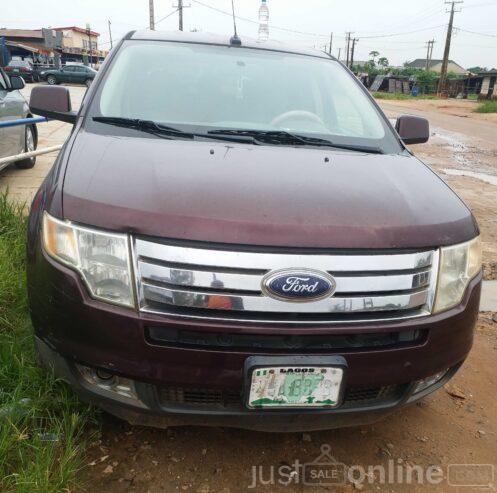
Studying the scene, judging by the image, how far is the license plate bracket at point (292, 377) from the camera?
153 cm

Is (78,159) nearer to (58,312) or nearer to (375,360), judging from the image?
(58,312)

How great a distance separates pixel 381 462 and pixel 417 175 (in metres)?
1.19

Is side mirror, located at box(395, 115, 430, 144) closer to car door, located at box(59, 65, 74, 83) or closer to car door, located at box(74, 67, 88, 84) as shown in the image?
car door, located at box(74, 67, 88, 84)

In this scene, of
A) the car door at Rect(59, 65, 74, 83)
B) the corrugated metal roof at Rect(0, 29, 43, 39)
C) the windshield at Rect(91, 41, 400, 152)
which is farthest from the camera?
the corrugated metal roof at Rect(0, 29, 43, 39)

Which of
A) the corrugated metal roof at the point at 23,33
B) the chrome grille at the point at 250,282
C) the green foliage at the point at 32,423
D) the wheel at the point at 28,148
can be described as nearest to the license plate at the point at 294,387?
the chrome grille at the point at 250,282

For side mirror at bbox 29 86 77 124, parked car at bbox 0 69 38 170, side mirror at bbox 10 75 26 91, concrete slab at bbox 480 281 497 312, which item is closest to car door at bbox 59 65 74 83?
parked car at bbox 0 69 38 170

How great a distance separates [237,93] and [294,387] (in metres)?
1.69

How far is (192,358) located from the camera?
1.53 metres

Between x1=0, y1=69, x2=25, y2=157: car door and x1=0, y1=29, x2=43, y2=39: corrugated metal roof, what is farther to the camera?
x1=0, y1=29, x2=43, y2=39: corrugated metal roof

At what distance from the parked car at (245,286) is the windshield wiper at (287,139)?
360mm

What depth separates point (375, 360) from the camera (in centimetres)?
161
